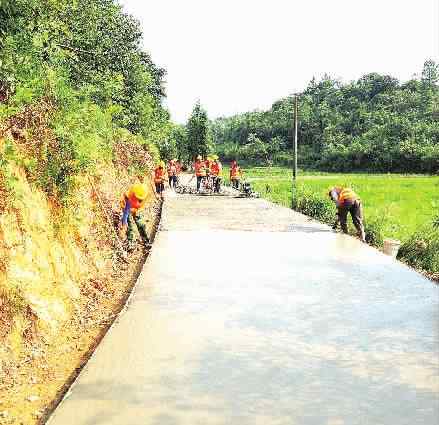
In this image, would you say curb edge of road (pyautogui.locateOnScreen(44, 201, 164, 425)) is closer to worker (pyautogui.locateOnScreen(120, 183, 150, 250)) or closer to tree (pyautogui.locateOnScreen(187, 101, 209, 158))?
worker (pyautogui.locateOnScreen(120, 183, 150, 250))

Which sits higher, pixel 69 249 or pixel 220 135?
pixel 220 135

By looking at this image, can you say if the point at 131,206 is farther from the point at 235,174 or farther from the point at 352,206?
the point at 235,174

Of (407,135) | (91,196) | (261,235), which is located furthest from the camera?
(407,135)

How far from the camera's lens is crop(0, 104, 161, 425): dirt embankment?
459 cm

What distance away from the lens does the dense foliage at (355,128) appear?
58562 mm

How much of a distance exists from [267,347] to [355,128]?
236ft

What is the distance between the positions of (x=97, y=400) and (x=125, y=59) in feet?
49.7

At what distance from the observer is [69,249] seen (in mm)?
7090

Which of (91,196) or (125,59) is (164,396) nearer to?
(91,196)

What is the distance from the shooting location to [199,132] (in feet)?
174

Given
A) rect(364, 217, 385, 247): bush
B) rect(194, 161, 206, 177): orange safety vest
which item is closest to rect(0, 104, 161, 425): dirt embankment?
rect(364, 217, 385, 247): bush

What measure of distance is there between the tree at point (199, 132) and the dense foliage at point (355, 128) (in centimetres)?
1777

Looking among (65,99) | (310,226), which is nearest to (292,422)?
(65,99)

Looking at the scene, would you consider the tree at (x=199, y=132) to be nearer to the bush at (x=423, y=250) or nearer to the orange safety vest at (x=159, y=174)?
the orange safety vest at (x=159, y=174)
